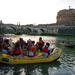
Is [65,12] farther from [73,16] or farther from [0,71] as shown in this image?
[0,71]

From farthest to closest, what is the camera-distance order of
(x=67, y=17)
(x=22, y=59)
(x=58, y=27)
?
(x=67, y=17) → (x=58, y=27) → (x=22, y=59)

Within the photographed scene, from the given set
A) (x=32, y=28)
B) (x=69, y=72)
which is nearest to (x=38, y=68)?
(x=69, y=72)

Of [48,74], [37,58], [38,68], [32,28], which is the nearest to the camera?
[48,74]

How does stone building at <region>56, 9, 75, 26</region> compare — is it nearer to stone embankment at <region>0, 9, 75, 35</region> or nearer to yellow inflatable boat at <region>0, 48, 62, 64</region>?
stone embankment at <region>0, 9, 75, 35</region>

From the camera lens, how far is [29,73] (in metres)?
8.43

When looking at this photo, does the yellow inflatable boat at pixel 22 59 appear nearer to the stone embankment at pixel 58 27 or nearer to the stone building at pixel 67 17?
the stone embankment at pixel 58 27

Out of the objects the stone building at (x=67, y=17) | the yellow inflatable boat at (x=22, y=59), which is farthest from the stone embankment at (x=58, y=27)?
the yellow inflatable boat at (x=22, y=59)

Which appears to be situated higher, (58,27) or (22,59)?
(58,27)

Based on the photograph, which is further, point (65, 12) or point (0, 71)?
point (65, 12)

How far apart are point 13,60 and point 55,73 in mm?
3368

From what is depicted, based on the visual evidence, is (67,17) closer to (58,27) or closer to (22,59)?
(58,27)

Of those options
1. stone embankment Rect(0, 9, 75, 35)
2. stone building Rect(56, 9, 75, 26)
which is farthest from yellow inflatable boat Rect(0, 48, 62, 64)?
stone building Rect(56, 9, 75, 26)

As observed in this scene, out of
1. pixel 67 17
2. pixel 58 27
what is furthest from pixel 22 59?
pixel 67 17

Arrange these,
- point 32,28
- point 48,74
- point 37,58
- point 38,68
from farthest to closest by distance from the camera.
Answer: point 32,28
point 37,58
point 38,68
point 48,74
